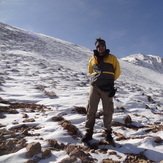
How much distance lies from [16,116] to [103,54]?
3.74 meters

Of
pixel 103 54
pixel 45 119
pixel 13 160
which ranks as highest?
pixel 103 54

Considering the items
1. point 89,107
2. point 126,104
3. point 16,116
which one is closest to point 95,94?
point 89,107

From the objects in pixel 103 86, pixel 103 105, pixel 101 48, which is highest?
pixel 101 48

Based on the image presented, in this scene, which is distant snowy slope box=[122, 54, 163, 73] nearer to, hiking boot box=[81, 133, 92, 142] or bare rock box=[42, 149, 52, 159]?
hiking boot box=[81, 133, 92, 142]

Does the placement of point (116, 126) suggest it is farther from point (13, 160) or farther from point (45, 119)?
point (13, 160)

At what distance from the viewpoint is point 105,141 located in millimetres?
4270

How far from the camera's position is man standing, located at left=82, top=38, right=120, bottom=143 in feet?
14.0

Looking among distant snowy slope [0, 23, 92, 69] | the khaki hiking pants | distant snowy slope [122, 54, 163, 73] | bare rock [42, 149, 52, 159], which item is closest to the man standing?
the khaki hiking pants

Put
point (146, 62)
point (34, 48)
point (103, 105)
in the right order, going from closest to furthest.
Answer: point (103, 105)
point (34, 48)
point (146, 62)

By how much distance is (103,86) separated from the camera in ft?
14.0

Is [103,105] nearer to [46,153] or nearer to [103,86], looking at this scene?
[103,86]

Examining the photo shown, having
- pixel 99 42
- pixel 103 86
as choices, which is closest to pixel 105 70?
pixel 103 86

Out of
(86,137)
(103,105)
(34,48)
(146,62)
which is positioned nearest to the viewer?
(86,137)

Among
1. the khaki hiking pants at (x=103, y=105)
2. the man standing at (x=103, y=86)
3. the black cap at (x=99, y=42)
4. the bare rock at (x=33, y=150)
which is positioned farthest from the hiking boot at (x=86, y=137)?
the black cap at (x=99, y=42)
